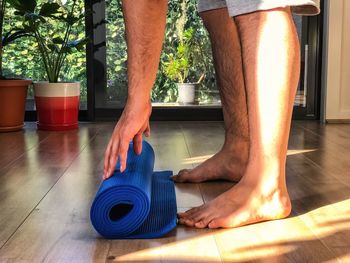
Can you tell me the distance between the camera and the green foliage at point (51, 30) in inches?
117

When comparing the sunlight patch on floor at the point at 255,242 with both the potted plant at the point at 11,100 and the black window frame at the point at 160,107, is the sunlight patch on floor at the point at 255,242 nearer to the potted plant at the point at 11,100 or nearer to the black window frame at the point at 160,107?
the potted plant at the point at 11,100

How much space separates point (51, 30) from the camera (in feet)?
11.3

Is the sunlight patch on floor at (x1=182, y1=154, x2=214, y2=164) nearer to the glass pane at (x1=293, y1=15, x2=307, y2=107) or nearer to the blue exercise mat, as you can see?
the blue exercise mat

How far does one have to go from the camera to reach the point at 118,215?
1.21 metres

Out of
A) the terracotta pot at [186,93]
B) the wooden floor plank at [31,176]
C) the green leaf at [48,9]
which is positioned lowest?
the wooden floor plank at [31,176]

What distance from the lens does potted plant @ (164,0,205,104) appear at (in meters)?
3.50

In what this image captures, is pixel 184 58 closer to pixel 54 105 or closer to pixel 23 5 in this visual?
pixel 54 105

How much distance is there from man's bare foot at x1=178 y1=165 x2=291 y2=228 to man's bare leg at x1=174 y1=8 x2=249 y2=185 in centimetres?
37

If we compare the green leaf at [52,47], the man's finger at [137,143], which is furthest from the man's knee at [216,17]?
the green leaf at [52,47]

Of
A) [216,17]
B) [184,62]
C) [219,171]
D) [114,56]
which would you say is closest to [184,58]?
[184,62]

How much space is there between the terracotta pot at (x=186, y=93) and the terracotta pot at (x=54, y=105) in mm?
756

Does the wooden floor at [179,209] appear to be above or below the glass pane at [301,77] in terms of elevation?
below

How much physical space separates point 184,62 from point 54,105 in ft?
3.03

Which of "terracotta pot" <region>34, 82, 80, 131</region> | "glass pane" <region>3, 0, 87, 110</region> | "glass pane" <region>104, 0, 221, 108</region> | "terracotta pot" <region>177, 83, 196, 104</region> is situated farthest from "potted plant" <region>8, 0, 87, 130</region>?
"terracotta pot" <region>177, 83, 196, 104</region>
